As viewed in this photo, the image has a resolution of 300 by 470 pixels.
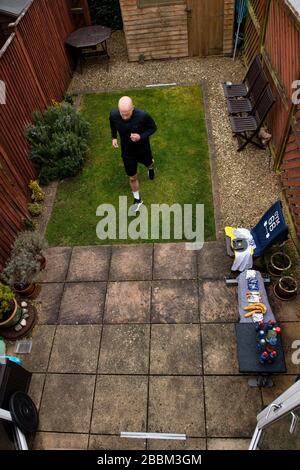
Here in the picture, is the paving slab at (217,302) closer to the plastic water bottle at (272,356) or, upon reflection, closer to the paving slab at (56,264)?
the plastic water bottle at (272,356)

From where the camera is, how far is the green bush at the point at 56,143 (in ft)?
25.1

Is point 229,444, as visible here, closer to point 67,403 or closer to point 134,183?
point 67,403

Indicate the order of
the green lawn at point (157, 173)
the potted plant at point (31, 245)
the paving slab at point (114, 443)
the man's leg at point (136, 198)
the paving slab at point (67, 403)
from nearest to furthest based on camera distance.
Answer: the paving slab at point (114, 443), the paving slab at point (67, 403), the potted plant at point (31, 245), the man's leg at point (136, 198), the green lawn at point (157, 173)

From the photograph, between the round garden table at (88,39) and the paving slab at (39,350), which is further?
the round garden table at (88,39)

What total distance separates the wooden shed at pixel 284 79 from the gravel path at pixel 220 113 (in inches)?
18.6

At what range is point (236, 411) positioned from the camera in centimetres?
480

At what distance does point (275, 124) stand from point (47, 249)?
5438 millimetres

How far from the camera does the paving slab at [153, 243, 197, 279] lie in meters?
6.19

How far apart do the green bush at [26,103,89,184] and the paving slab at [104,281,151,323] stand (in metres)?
3.17

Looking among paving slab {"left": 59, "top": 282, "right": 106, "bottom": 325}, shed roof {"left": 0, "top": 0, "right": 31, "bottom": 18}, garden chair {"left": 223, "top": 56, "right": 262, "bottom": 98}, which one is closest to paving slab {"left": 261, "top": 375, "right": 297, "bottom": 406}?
paving slab {"left": 59, "top": 282, "right": 106, "bottom": 325}

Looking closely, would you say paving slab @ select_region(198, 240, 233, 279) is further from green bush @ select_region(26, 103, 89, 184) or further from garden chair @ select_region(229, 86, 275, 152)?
green bush @ select_region(26, 103, 89, 184)

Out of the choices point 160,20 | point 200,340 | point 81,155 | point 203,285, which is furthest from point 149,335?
point 160,20

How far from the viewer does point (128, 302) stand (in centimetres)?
594

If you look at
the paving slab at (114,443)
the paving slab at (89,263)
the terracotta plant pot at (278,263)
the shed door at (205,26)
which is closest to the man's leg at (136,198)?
the paving slab at (89,263)
